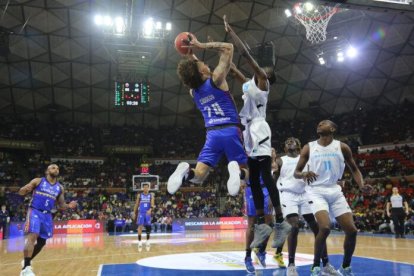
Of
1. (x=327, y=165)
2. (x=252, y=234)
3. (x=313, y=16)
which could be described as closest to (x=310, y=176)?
(x=327, y=165)

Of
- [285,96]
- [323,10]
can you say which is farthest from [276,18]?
[285,96]

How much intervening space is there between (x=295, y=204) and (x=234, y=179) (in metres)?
2.78

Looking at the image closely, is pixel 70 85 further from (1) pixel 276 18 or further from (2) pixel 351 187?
(2) pixel 351 187

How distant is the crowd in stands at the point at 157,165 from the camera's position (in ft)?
87.7

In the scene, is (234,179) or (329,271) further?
(329,271)

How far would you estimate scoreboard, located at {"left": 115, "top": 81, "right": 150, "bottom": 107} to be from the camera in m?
25.5

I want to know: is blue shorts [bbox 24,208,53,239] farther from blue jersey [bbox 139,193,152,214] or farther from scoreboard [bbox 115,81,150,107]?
scoreboard [bbox 115,81,150,107]

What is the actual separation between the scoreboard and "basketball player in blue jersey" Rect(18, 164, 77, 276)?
17.9 metres

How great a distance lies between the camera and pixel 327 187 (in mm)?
5977

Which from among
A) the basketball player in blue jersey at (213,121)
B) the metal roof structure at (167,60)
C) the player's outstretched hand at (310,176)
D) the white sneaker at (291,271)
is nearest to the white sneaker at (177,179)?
the basketball player in blue jersey at (213,121)

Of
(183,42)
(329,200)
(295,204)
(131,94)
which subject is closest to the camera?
(183,42)

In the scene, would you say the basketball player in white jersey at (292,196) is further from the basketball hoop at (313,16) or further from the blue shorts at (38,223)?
the basketball hoop at (313,16)

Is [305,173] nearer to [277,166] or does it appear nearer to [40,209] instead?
[277,166]

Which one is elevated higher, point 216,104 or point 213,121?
point 216,104
